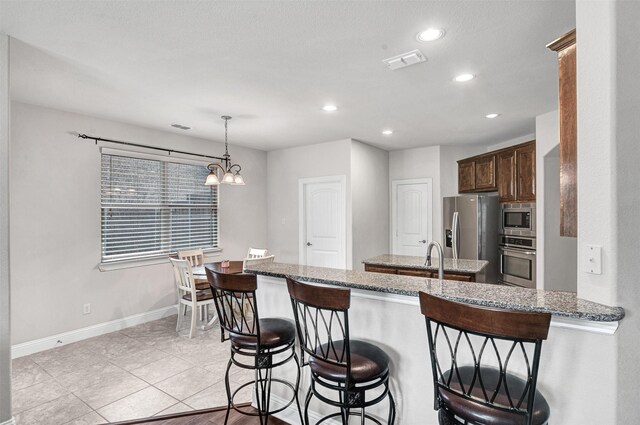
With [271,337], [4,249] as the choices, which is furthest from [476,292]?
[4,249]

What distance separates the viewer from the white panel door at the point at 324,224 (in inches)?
211

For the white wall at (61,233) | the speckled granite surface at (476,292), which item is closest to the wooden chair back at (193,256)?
the white wall at (61,233)

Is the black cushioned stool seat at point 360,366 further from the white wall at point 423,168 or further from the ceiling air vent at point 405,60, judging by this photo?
the white wall at point 423,168

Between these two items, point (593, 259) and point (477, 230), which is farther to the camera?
point (477, 230)

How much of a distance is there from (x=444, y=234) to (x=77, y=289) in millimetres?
5215

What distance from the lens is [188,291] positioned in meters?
3.98

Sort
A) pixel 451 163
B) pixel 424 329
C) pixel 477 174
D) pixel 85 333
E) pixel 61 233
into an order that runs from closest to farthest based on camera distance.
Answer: pixel 424 329, pixel 61 233, pixel 85 333, pixel 477 174, pixel 451 163

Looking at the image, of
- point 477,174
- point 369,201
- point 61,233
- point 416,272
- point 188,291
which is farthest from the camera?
point 369,201

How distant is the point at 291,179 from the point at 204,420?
4176mm

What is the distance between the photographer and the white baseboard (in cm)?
341

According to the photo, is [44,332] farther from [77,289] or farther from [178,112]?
[178,112]

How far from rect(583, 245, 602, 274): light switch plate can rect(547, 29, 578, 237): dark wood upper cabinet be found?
0.20 metres

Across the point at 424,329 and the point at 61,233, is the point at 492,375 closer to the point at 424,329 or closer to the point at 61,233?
the point at 424,329

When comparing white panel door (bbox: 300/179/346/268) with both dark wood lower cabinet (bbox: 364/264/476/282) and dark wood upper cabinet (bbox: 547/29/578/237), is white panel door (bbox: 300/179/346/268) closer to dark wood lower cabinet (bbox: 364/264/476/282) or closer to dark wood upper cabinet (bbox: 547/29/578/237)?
dark wood lower cabinet (bbox: 364/264/476/282)
